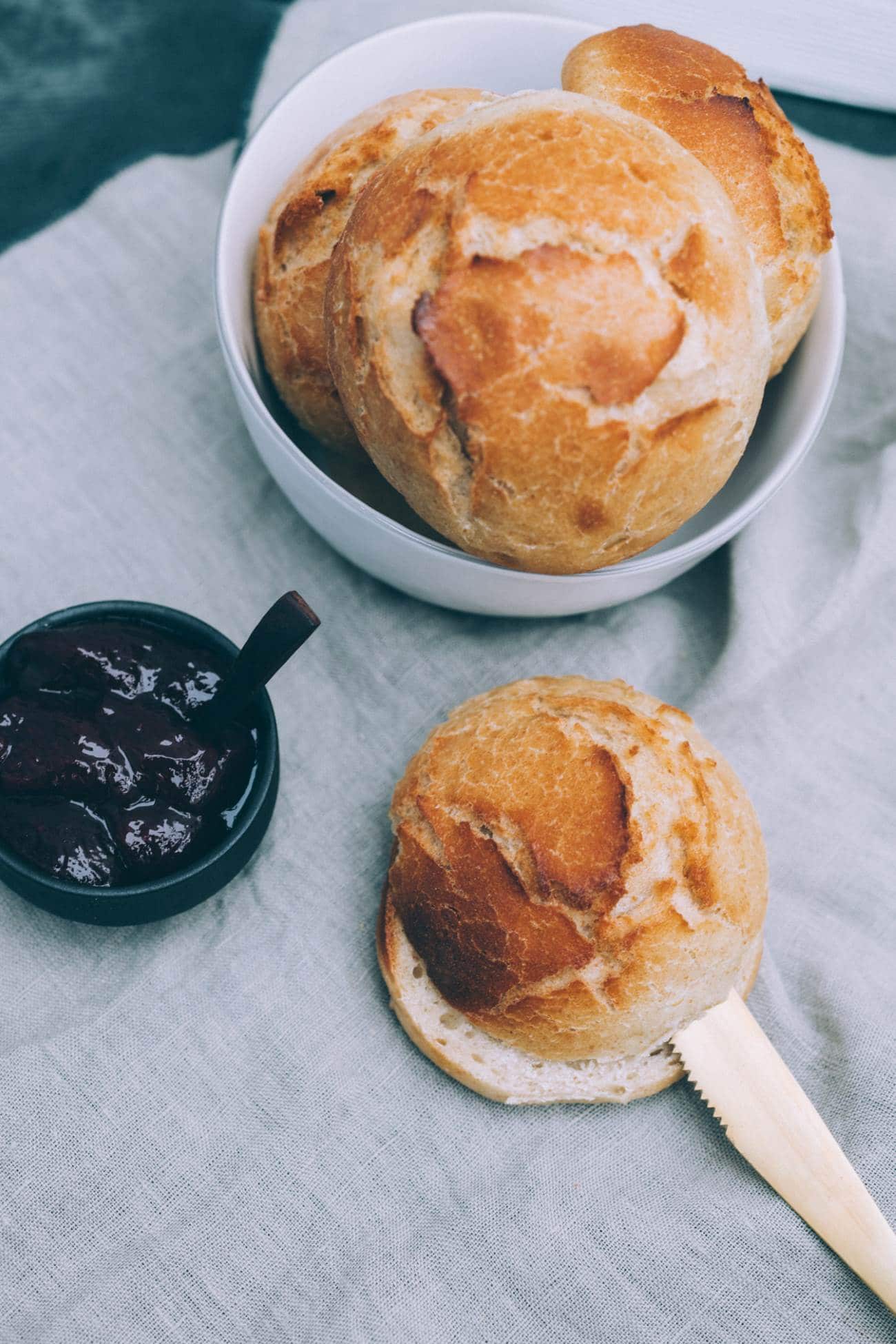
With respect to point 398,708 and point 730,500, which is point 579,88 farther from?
point 398,708

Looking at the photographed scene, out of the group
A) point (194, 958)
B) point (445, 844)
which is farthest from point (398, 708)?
point (194, 958)

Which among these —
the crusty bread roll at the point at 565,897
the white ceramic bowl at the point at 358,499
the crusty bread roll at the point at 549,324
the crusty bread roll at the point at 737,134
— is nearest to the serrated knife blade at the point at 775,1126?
the crusty bread roll at the point at 565,897

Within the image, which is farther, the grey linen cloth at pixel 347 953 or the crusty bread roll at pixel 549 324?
the grey linen cloth at pixel 347 953

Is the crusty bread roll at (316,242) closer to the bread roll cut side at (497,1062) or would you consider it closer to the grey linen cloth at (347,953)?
the grey linen cloth at (347,953)

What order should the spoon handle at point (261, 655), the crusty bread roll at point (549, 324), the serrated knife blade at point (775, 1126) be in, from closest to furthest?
the crusty bread roll at point (549, 324)
the spoon handle at point (261, 655)
the serrated knife blade at point (775, 1126)

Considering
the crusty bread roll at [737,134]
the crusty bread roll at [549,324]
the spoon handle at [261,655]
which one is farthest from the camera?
the crusty bread roll at [737,134]

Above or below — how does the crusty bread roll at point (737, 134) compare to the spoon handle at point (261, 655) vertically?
above

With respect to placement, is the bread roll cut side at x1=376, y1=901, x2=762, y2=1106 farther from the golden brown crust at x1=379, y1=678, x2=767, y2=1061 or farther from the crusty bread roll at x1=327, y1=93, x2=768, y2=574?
the crusty bread roll at x1=327, y1=93, x2=768, y2=574
